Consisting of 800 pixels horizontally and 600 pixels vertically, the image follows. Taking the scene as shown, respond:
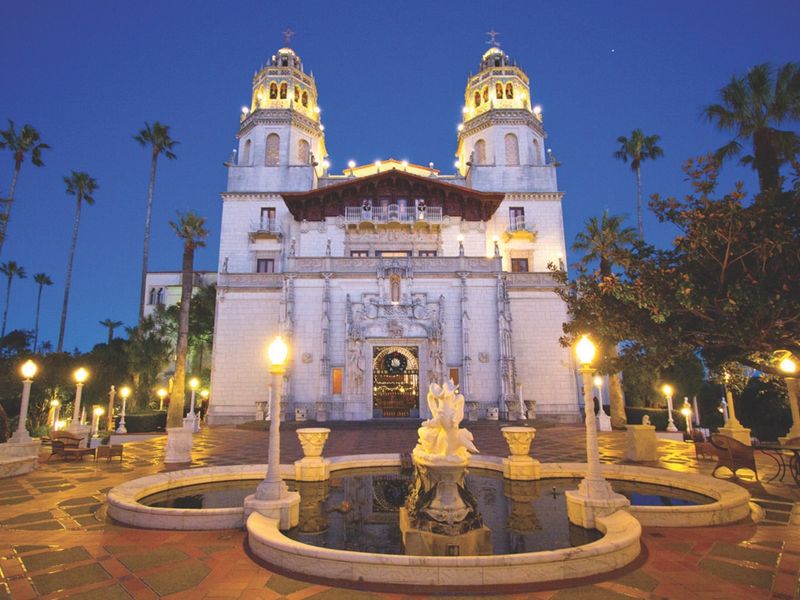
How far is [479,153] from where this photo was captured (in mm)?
35375

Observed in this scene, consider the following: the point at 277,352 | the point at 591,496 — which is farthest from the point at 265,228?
the point at 591,496

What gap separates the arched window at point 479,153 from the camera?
35053 mm

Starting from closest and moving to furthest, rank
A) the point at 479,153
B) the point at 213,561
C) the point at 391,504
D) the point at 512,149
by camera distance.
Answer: the point at 213,561 < the point at 391,504 < the point at 512,149 < the point at 479,153

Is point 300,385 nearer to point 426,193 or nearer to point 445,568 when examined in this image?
point 426,193

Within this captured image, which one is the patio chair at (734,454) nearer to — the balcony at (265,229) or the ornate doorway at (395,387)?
the ornate doorway at (395,387)

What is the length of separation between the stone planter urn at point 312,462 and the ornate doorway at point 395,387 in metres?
16.7

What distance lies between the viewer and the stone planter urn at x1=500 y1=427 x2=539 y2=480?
978cm

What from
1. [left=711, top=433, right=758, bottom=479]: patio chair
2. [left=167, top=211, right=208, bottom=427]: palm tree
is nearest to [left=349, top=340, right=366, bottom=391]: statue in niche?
[left=167, top=211, right=208, bottom=427]: palm tree

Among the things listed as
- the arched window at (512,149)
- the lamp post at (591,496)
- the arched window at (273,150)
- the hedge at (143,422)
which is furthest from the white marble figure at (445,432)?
the arched window at (273,150)

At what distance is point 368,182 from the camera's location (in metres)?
30.9

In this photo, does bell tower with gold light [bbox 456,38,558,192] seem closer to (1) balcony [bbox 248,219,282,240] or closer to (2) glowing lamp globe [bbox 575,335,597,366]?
(1) balcony [bbox 248,219,282,240]

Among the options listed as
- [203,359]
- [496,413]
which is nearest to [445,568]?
[496,413]

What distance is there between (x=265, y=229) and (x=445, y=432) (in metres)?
28.0

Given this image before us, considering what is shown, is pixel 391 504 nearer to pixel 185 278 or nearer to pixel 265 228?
pixel 185 278
